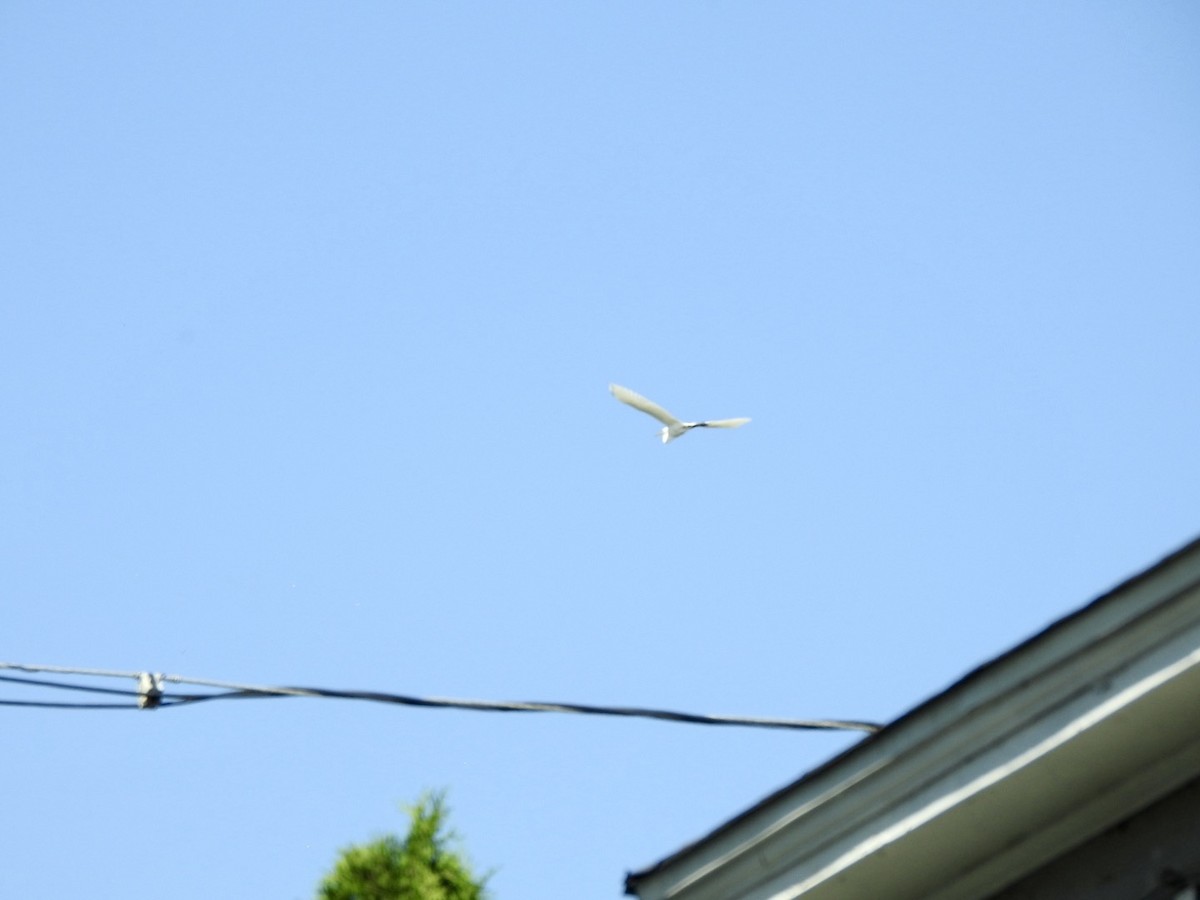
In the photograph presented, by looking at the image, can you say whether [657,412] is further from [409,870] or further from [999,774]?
[999,774]

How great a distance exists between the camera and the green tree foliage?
1024 cm

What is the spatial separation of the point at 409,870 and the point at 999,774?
6215 mm

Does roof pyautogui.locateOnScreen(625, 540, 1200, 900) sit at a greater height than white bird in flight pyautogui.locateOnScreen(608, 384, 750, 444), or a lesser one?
lesser

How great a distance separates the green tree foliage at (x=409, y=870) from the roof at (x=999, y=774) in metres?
5.39

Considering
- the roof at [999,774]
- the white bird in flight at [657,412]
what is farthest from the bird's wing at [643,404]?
the roof at [999,774]

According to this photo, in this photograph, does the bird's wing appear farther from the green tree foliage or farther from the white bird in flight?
the green tree foliage

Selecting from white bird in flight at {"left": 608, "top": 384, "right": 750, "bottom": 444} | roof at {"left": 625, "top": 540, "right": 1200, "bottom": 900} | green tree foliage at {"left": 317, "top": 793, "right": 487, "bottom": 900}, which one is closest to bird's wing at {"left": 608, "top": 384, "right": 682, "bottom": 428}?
white bird in flight at {"left": 608, "top": 384, "right": 750, "bottom": 444}

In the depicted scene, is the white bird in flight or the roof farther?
the white bird in flight

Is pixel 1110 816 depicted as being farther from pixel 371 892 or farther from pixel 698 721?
pixel 371 892

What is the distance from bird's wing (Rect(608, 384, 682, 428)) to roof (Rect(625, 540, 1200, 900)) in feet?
26.2

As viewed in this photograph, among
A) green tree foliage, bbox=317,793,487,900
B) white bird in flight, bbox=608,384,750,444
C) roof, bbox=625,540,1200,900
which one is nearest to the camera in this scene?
roof, bbox=625,540,1200,900

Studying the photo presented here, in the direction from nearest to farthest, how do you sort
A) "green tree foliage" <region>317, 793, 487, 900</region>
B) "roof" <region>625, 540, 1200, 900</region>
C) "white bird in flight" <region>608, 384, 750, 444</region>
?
"roof" <region>625, 540, 1200, 900</region> → "green tree foliage" <region>317, 793, 487, 900</region> → "white bird in flight" <region>608, 384, 750, 444</region>

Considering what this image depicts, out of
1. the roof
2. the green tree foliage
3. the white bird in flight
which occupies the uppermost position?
the white bird in flight

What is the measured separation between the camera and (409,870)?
1033 cm
